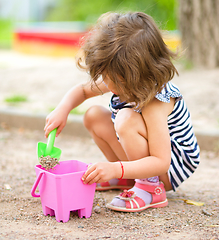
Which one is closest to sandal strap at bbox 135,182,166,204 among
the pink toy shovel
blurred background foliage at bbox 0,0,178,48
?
the pink toy shovel

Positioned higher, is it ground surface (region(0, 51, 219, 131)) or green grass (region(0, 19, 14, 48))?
ground surface (region(0, 51, 219, 131))

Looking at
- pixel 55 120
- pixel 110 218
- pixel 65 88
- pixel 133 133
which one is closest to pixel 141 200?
pixel 110 218

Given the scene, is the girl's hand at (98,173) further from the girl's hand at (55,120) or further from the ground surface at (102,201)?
the girl's hand at (55,120)

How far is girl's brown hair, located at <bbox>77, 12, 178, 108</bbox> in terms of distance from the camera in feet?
4.48

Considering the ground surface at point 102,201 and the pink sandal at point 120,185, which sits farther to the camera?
the pink sandal at point 120,185

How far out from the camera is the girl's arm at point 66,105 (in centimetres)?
164

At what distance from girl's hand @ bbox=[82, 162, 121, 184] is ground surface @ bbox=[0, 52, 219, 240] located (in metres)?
0.20

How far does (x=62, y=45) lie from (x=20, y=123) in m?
7.08

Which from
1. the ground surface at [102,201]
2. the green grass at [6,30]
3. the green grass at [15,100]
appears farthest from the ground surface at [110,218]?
the green grass at [6,30]

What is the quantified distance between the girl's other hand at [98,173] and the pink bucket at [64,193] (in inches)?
1.2

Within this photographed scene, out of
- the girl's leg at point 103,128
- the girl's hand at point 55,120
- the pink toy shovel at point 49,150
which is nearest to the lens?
the pink toy shovel at point 49,150

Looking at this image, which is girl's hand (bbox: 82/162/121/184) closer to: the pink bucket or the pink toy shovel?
the pink bucket

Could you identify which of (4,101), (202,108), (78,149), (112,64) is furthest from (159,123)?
(4,101)

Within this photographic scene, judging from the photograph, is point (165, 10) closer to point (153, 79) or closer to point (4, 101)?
point (4, 101)
